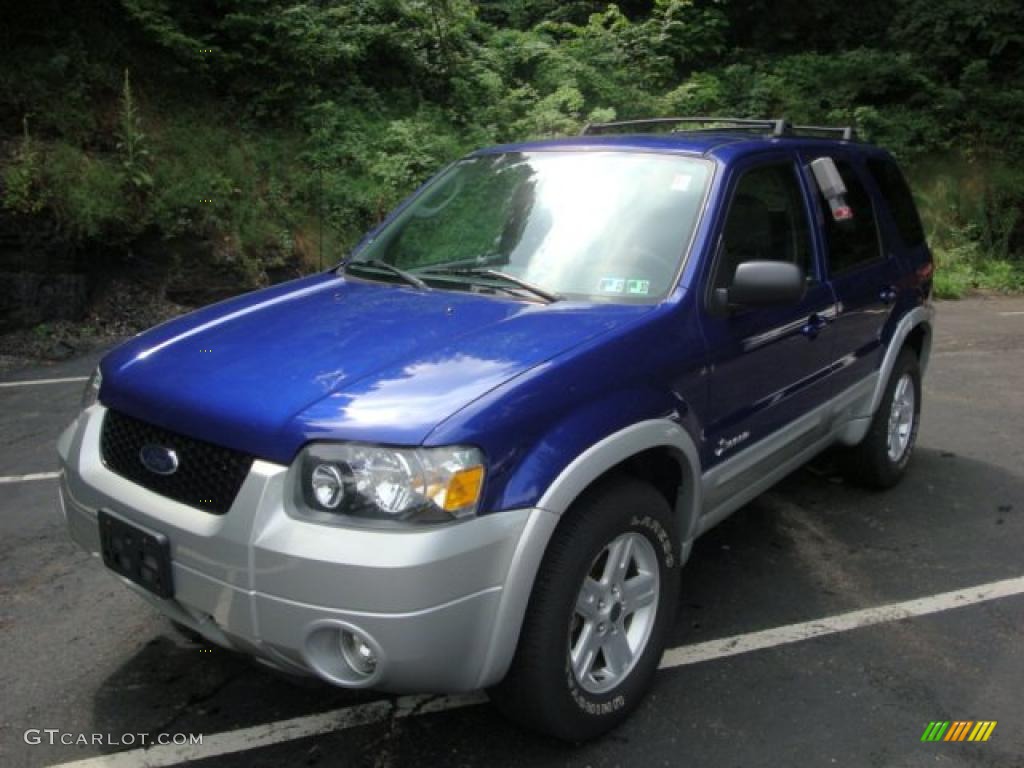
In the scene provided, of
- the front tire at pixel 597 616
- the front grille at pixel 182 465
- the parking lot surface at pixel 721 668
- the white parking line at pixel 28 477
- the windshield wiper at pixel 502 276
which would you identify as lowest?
the white parking line at pixel 28 477

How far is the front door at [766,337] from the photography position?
11.0 feet

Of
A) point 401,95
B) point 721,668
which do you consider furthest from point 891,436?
point 401,95

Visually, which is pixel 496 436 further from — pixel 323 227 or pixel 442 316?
pixel 323 227

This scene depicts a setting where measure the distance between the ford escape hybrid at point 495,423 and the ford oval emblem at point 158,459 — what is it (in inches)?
0.4

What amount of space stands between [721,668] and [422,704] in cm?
109

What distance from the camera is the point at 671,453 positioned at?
10.1 feet

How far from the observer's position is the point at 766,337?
3572 mm

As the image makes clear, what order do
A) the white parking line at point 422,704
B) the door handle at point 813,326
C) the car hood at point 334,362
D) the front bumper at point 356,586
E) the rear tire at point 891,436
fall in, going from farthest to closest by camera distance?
1. the rear tire at point 891,436
2. the door handle at point 813,326
3. the white parking line at point 422,704
4. the car hood at point 334,362
5. the front bumper at point 356,586

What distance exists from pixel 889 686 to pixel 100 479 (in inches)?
108

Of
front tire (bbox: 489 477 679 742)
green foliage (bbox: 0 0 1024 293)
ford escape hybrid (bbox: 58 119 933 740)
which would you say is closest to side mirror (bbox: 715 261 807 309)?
ford escape hybrid (bbox: 58 119 933 740)

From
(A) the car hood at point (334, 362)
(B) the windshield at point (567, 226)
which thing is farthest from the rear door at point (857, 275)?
(A) the car hood at point (334, 362)

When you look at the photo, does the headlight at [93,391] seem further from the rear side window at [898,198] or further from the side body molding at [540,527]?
the rear side window at [898,198]

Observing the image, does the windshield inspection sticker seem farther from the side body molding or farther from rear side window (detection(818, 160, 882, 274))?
rear side window (detection(818, 160, 882, 274))

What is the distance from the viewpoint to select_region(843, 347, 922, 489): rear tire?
491 cm
